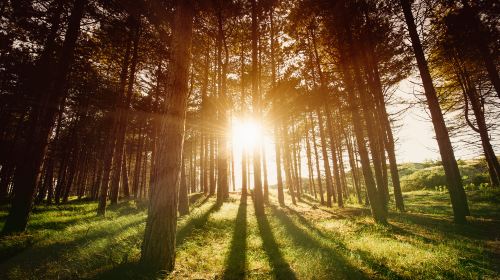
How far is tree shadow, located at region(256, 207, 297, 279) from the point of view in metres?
4.66

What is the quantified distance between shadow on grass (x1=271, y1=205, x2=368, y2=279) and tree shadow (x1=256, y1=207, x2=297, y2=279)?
684 millimetres

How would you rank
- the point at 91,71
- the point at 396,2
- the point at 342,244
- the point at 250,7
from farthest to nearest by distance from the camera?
the point at 91,71 < the point at 250,7 < the point at 396,2 < the point at 342,244

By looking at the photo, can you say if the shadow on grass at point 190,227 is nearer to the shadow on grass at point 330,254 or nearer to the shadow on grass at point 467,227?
the shadow on grass at point 330,254

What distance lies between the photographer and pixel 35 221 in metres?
9.87

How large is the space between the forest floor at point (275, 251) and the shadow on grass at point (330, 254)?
0.07 ft

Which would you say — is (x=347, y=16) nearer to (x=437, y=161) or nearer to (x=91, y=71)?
(x=91, y=71)

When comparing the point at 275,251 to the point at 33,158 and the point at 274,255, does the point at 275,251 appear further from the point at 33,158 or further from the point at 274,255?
the point at 33,158

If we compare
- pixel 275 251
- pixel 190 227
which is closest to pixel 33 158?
pixel 190 227

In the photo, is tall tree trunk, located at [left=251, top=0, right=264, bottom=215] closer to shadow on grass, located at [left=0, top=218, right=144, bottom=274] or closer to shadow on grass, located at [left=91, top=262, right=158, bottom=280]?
shadow on grass, located at [left=0, top=218, right=144, bottom=274]

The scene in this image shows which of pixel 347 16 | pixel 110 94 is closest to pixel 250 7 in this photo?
pixel 347 16

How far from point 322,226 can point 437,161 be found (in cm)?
4080

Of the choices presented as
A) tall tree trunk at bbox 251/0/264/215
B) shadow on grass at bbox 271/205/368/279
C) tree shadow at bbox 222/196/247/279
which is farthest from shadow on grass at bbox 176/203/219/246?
shadow on grass at bbox 271/205/368/279

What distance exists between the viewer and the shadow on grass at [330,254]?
442cm

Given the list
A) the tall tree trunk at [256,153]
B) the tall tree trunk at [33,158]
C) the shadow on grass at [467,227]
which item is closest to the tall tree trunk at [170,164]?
the tall tree trunk at [33,158]
